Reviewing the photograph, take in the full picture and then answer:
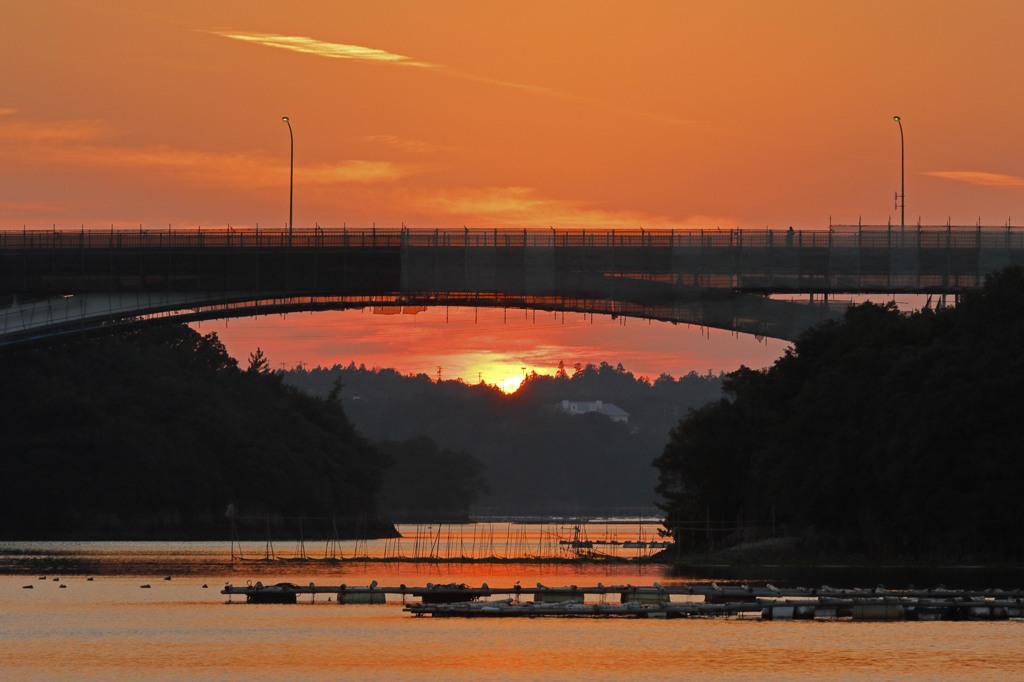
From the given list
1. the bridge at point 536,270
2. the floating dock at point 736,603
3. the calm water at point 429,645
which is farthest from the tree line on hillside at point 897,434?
the calm water at point 429,645

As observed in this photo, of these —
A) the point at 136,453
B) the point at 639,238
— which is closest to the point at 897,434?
the point at 639,238

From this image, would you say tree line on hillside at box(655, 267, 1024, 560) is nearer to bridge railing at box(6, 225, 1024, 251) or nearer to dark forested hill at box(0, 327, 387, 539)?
bridge railing at box(6, 225, 1024, 251)

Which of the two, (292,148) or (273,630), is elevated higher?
(292,148)

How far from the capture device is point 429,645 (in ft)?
205

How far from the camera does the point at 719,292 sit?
103312 mm

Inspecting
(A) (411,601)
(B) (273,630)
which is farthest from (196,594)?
(B) (273,630)

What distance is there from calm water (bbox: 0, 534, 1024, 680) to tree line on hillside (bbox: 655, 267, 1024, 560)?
21581 millimetres

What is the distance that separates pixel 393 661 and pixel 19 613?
21.7 m

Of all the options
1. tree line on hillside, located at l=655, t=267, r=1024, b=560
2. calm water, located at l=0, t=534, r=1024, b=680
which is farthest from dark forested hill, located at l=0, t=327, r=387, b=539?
calm water, located at l=0, t=534, r=1024, b=680

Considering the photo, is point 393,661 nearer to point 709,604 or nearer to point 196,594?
point 709,604

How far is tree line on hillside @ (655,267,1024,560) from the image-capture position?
8919 cm

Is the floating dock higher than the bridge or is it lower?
lower

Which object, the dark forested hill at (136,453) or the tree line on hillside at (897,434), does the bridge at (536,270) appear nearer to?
the tree line on hillside at (897,434)

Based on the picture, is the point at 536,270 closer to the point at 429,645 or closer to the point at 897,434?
the point at 897,434
